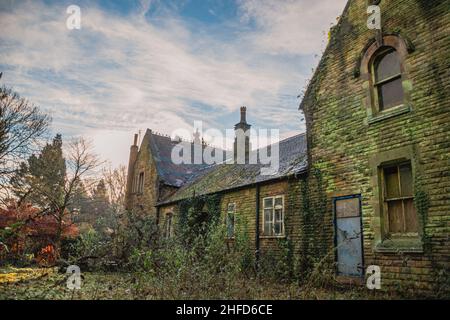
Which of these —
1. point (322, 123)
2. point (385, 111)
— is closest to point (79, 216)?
point (322, 123)

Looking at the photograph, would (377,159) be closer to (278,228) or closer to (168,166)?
(278,228)

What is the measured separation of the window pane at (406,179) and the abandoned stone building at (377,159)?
0.09 feet

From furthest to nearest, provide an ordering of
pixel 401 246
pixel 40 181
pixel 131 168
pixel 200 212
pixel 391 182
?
pixel 131 168
pixel 40 181
pixel 200 212
pixel 391 182
pixel 401 246

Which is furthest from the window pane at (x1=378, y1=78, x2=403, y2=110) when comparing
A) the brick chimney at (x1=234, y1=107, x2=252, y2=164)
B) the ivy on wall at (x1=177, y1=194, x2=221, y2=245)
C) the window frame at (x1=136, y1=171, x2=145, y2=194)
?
the window frame at (x1=136, y1=171, x2=145, y2=194)

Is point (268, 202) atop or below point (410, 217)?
atop

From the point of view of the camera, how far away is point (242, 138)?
69.5 feet

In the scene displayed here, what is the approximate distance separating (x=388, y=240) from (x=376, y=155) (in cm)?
241

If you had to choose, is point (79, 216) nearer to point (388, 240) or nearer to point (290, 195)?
point (290, 195)

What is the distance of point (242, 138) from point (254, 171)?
17.3 feet

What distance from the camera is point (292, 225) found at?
38.8 ft

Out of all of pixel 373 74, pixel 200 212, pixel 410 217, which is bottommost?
pixel 410 217

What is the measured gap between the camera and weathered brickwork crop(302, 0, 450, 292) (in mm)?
7668

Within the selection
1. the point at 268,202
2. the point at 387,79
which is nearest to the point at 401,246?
the point at 387,79

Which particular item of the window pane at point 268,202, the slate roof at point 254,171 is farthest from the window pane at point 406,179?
the window pane at point 268,202
